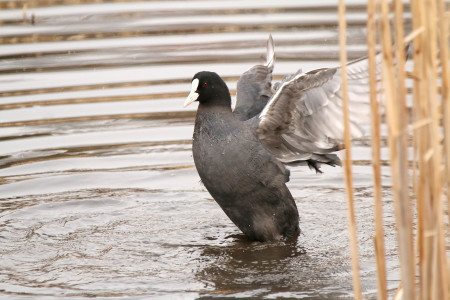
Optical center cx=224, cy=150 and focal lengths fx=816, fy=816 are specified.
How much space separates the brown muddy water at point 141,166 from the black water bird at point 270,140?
260 millimetres

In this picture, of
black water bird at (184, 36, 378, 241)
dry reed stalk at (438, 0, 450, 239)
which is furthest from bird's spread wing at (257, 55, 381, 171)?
dry reed stalk at (438, 0, 450, 239)

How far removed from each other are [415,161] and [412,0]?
64 centimetres

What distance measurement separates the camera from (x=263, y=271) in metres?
4.77

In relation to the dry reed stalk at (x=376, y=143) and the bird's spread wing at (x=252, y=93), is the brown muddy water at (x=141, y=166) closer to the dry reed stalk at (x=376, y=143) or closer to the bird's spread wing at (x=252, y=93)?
the bird's spread wing at (x=252, y=93)

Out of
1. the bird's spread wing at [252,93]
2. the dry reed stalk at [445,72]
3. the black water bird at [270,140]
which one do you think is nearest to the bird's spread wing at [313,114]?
the black water bird at [270,140]

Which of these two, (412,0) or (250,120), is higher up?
(412,0)

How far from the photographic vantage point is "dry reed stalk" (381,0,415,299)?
9.57ft

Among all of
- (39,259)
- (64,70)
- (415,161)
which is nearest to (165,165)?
(39,259)

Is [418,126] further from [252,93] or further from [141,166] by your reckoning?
[141,166]

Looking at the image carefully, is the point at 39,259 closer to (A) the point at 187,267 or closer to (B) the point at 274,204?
(A) the point at 187,267

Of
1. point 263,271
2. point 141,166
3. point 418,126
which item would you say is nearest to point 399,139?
point 418,126

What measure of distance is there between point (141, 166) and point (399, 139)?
4.02 m

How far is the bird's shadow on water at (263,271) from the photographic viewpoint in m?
4.41

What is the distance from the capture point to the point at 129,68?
29.1ft
